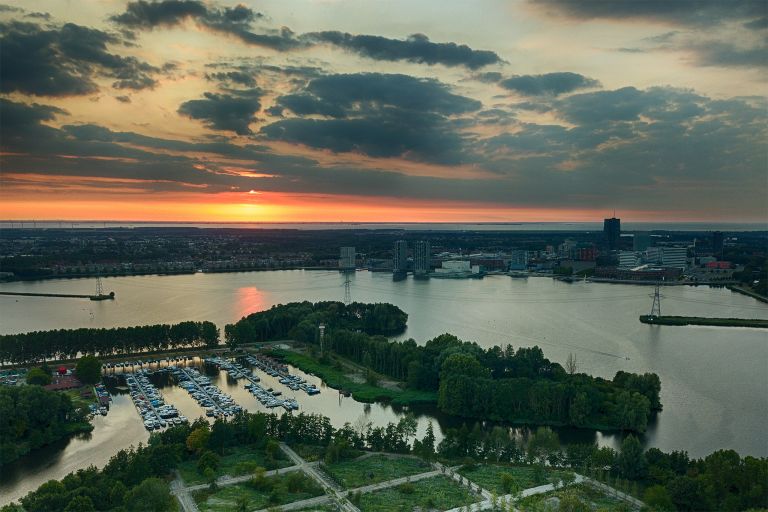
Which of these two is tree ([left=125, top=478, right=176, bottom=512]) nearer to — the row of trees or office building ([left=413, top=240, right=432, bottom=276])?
the row of trees

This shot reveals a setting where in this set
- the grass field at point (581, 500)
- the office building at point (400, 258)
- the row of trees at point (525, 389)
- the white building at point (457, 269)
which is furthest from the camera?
the office building at point (400, 258)

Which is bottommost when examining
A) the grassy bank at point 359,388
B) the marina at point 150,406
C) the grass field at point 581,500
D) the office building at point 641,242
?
the marina at point 150,406

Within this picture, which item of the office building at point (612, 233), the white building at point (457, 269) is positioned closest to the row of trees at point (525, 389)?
the white building at point (457, 269)

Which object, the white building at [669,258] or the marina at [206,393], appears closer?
the marina at [206,393]

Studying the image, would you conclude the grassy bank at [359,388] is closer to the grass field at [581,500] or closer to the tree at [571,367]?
the tree at [571,367]

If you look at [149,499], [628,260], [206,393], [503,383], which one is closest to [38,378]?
[206,393]

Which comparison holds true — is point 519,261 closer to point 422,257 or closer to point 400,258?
point 422,257

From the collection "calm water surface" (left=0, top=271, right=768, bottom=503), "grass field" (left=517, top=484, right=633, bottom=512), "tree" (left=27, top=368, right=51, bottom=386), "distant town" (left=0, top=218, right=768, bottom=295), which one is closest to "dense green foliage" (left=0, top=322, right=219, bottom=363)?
"tree" (left=27, top=368, right=51, bottom=386)
